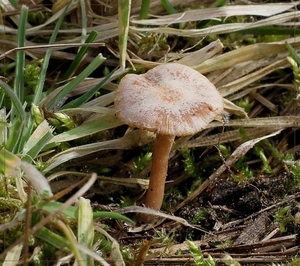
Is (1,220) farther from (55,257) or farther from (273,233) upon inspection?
(273,233)

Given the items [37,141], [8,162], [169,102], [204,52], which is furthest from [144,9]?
[8,162]

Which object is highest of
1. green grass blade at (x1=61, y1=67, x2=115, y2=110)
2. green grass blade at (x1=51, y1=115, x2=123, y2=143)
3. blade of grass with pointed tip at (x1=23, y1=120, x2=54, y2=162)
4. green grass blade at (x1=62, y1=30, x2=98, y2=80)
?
green grass blade at (x1=62, y1=30, x2=98, y2=80)

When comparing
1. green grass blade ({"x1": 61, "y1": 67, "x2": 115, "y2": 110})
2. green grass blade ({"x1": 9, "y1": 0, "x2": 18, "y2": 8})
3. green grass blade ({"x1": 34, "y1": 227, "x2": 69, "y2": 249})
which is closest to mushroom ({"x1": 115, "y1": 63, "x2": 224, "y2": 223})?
green grass blade ({"x1": 61, "y1": 67, "x2": 115, "y2": 110})

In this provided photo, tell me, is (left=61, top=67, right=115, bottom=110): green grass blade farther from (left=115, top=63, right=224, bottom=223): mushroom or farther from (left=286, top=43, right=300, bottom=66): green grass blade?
(left=286, top=43, right=300, bottom=66): green grass blade

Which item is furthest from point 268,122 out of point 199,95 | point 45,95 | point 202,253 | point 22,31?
point 22,31

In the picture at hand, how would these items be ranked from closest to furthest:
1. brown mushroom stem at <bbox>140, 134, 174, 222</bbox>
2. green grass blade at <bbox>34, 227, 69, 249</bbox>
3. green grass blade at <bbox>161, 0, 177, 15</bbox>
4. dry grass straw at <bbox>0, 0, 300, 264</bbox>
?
1. green grass blade at <bbox>34, 227, 69, 249</bbox>
2. brown mushroom stem at <bbox>140, 134, 174, 222</bbox>
3. dry grass straw at <bbox>0, 0, 300, 264</bbox>
4. green grass blade at <bbox>161, 0, 177, 15</bbox>

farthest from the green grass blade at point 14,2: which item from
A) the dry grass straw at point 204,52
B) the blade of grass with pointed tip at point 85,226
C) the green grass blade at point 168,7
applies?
the blade of grass with pointed tip at point 85,226
